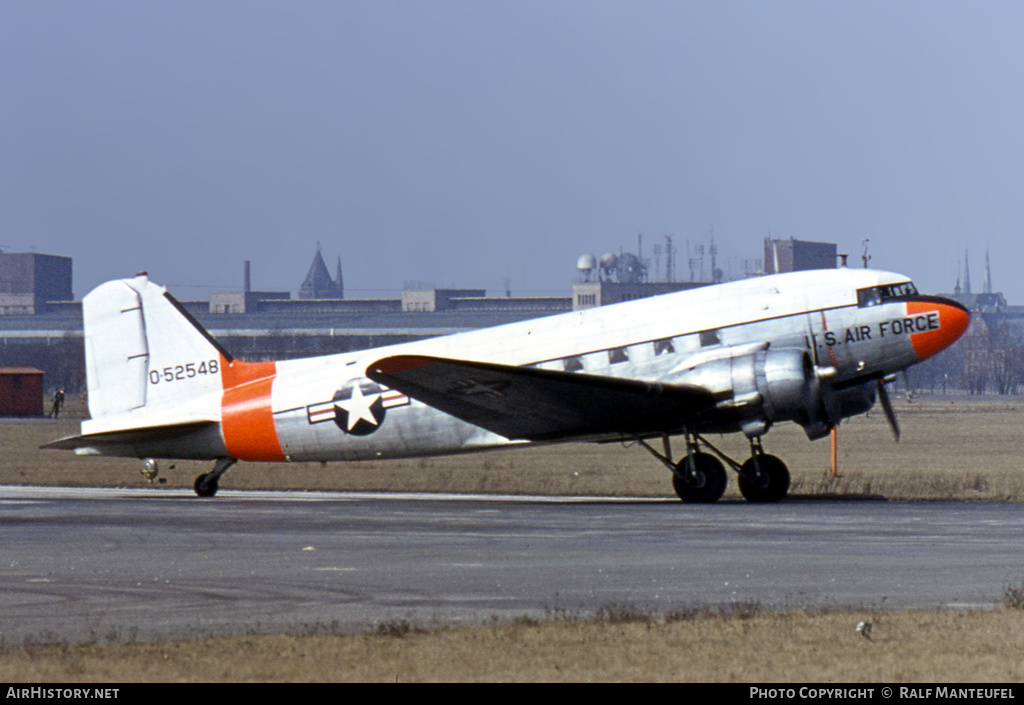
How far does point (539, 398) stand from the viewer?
2723cm

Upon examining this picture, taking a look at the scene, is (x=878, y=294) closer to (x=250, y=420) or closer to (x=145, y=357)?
(x=250, y=420)

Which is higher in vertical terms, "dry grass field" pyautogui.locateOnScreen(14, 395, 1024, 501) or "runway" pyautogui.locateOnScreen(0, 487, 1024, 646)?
"dry grass field" pyautogui.locateOnScreen(14, 395, 1024, 501)

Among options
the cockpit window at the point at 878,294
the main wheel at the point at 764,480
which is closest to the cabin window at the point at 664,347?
the main wheel at the point at 764,480

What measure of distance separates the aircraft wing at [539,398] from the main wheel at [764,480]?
6.23ft

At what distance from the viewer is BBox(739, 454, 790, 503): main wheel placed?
27.8 m

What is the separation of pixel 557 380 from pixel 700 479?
4.08 metres

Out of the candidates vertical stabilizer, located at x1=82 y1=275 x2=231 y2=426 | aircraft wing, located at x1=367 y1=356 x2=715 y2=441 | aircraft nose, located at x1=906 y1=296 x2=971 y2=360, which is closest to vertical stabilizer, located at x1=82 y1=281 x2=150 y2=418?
vertical stabilizer, located at x1=82 y1=275 x2=231 y2=426

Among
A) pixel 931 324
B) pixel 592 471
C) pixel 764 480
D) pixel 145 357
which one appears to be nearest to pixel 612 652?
pixel 764 480

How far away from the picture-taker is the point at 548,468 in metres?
41.5

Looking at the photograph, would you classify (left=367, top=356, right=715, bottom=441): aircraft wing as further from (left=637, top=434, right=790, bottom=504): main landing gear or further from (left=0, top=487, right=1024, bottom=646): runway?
(left=0, top=487, right=1024, bottom=646): runway

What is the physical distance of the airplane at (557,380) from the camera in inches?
1057

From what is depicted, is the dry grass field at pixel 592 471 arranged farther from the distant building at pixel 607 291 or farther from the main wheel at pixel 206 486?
the distant building at pixel 607 291

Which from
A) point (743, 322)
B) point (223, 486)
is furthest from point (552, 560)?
point (223, 486)

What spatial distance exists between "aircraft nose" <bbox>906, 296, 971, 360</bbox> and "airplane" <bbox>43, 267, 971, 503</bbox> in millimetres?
38
